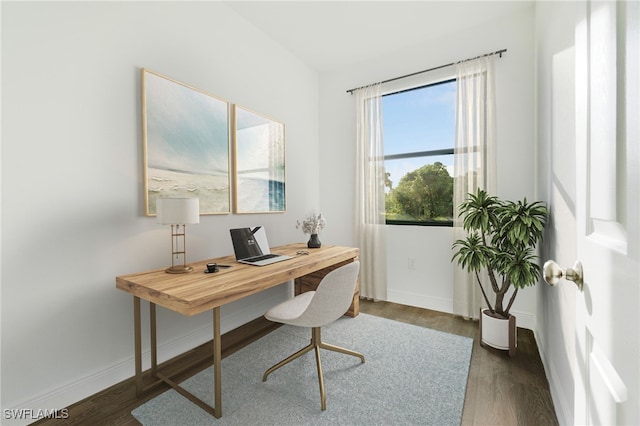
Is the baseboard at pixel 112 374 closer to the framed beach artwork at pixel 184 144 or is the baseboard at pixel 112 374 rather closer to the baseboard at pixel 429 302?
the framed beach artwork at pixel 184 144

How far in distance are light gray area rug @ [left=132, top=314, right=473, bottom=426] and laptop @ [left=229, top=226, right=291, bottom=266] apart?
0.69 metres

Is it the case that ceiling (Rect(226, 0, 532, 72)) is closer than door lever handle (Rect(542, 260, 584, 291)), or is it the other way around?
door lever handle (Rect(542, 260, 584, 291))

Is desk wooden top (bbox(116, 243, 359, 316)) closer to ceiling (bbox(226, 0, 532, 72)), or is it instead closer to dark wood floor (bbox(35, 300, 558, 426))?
dark wood floor (bbox(35, 300, 558, 426))

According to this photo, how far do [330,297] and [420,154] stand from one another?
2264mm

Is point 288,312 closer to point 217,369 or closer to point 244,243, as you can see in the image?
point 217,369

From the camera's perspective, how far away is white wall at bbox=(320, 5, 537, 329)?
99.7 inches

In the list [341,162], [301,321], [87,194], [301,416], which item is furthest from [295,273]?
[341,162]

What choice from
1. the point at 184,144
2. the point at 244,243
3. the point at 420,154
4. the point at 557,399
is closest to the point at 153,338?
the point at 244,243

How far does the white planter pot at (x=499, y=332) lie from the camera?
204cm

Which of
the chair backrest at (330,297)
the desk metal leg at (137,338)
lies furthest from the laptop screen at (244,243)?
the chair backrest at (330,297)

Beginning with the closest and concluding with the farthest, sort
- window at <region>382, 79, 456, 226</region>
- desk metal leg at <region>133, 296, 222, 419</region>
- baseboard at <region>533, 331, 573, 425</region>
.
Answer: baseboard at <region>533, 331, 573, 425</region>, desk metal leg at <region>133, 296, 222, 419</region>, window at <region>382, 79, 456, 226</region>

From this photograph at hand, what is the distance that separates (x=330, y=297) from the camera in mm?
1561

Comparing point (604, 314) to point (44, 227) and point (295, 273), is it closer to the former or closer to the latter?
point (295, 273)

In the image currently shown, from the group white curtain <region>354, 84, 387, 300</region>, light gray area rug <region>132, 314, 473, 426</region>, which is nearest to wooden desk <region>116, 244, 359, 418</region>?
light gray area rug <region>132, 314, 473, 426</region>
